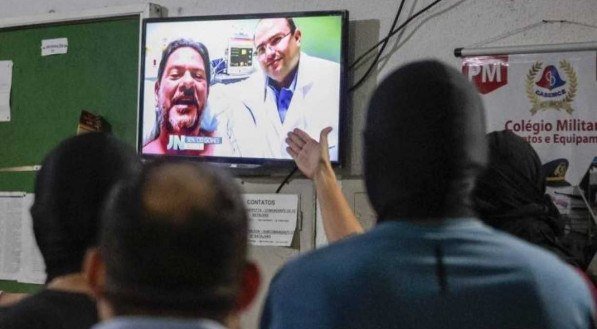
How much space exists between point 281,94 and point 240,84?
15 centimetres

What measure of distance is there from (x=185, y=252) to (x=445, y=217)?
42 centimetres

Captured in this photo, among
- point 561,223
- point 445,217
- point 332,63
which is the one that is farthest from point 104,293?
Answer: point 332,63

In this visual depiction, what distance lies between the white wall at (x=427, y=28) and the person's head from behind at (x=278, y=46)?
4.0 inches

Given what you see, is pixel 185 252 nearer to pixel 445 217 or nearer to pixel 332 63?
pixel 445 217

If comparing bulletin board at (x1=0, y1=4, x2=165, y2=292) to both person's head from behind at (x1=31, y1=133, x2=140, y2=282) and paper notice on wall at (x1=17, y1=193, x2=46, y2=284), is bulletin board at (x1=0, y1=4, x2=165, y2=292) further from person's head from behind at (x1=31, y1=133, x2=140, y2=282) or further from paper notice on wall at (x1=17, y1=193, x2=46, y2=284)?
person's head from behind at (x1=31, y1=133, x2=140, y2=282)

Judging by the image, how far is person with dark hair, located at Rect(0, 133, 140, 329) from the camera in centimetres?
107

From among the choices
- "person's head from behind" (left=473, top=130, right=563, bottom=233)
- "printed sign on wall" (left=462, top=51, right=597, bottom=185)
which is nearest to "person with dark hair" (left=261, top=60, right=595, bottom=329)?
"person's head from behind" (left=473, top=130, right=563, bottom=233)

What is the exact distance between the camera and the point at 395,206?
103 centimetres

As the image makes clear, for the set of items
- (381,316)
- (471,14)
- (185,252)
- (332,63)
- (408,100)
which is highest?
(471,14)

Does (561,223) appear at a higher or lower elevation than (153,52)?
lower

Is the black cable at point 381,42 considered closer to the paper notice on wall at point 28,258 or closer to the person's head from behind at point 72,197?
the person's head from behind at point 72,197

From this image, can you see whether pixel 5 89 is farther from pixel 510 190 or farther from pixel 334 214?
pixel 510 190

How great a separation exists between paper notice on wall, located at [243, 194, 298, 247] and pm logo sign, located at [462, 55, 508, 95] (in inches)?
26.1

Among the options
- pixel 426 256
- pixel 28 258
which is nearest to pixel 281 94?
pixel 28 258
